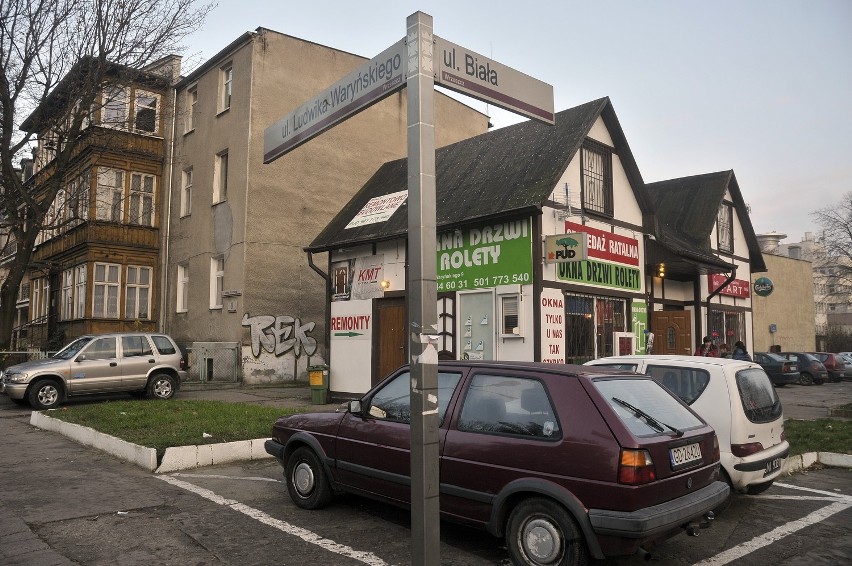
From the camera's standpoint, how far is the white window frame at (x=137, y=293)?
84.9 feet

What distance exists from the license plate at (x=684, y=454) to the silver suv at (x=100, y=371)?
46.6 feet

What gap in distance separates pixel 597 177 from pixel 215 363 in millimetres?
13946

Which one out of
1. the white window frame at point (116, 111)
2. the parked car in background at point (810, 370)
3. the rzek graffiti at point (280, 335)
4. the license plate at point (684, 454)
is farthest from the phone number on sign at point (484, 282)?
the parked car in background at point (810, 370)

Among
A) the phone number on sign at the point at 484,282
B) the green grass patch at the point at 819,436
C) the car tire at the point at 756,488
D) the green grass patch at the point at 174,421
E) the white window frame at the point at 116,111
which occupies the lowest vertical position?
the green grass patch at the point at 819,436

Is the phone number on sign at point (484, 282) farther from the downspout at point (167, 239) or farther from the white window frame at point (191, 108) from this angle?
the white window frame at point (191, 108)

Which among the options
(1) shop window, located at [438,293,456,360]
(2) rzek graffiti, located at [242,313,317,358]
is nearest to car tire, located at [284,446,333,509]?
(1) shop window, located at [438,293,456,360]

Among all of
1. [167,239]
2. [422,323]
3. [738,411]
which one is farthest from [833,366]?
[422,323]

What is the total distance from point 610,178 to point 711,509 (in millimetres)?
11859

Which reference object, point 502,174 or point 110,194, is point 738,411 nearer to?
point 502,174

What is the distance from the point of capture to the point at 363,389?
54.1 feet

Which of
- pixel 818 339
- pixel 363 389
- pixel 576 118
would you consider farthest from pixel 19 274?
pixel 818 339

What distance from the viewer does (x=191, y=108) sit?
2662 centimetres

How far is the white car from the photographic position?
21.6ft

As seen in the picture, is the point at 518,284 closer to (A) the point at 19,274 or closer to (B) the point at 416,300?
(B) the point at 416,300
